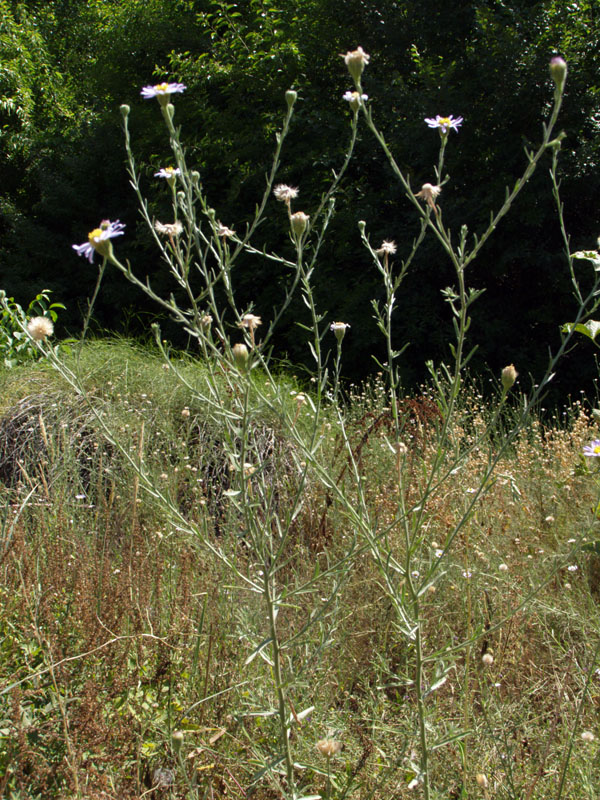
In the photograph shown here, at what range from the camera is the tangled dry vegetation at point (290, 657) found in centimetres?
150

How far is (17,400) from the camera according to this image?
4.15 metres

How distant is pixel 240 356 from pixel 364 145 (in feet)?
20.1

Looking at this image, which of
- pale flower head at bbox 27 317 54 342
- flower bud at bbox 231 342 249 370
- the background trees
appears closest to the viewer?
flower bud at bbox 231 342 249 370

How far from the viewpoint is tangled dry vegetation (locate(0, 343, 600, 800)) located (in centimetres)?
150

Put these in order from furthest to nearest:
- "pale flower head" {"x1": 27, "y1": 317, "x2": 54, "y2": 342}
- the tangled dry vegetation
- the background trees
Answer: the background trees < the tangled dry vegetation < "pale flower head" {"x1": 27, "y1": 317, "x2": 54, "y2": 342}

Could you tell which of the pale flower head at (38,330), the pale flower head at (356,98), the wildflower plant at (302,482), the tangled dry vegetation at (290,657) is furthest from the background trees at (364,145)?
the pale flower head at (38,330)

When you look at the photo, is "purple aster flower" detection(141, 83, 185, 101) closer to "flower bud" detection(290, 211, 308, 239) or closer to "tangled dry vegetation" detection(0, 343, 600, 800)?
"flower bud" detection(290, 211, 308, 239)

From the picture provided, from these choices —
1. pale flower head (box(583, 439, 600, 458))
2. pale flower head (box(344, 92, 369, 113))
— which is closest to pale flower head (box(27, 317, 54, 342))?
pale flower head (box(344, 92, 369, 113))

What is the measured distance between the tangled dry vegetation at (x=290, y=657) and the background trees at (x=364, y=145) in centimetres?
316

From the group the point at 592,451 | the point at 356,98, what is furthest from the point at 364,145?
the point at 356,98

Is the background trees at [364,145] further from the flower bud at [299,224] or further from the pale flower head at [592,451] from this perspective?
the flower bud at [299,224]

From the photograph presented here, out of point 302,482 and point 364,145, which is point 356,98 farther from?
point 364,145

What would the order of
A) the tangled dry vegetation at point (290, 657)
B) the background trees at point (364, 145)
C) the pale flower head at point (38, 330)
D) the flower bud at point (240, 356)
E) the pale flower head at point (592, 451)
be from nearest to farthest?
1. the flower bud at point (240, 356)
2. the pale flower head at point (38, 330)
3. the tangled dry vegetation at point (290, 657)
4. the pale flower head at point (592, 451)
5. the background trees at point (364, 145)

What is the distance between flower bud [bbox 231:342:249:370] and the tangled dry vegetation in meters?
0.32
